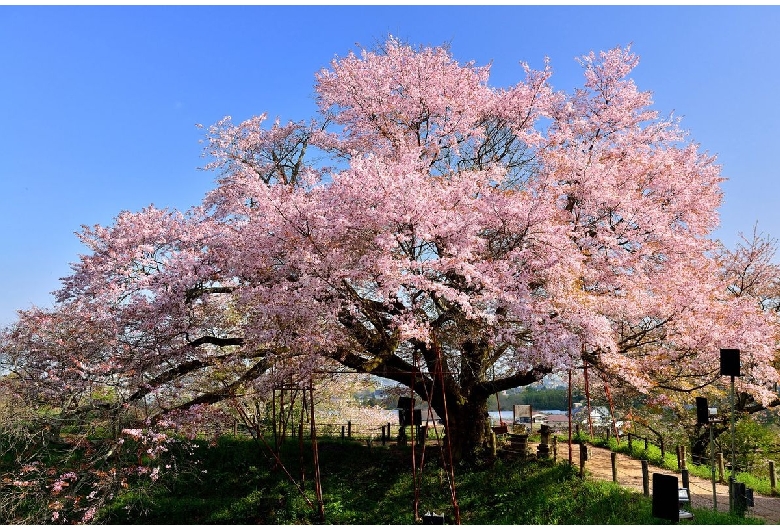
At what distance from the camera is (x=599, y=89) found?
16297 millimetres

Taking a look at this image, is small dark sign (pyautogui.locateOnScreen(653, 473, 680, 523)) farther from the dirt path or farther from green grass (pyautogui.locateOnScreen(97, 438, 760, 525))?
the dirt path

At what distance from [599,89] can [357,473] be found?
1227 cm

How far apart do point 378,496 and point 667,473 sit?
742cm

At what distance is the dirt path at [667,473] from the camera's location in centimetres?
1253

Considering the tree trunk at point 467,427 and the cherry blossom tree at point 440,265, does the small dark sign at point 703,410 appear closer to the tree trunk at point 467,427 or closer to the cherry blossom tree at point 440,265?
the cherry blossom tree at point 440,265

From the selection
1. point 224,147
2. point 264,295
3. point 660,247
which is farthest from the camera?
point 224,147

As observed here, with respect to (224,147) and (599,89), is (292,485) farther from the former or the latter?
(599,89)

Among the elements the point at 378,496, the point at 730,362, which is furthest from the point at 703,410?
the point at 378,496

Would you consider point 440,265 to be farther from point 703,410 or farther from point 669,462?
point 669,462

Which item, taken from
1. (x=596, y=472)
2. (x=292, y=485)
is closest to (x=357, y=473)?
(x=292, y=485)


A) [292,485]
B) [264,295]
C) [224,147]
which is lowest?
[292,485]

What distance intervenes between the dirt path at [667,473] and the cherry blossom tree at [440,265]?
2.43 meters

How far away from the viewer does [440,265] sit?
11.5m

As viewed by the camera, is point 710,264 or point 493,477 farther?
point 710,264
